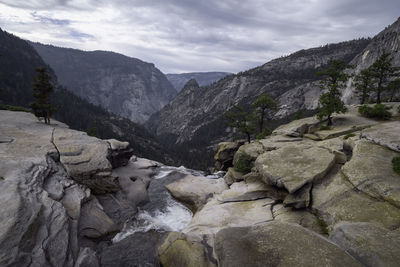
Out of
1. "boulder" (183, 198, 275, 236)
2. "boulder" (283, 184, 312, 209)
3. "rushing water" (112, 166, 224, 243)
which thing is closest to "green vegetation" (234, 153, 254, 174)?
"boulder" (183, 198, 275, 236)

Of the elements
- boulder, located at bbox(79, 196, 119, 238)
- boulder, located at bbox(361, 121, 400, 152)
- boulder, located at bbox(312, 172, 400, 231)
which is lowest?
boulder, located at bbox(79, 196, 119, 238)

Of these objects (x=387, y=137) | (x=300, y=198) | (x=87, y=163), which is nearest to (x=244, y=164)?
(x=300, y=198)

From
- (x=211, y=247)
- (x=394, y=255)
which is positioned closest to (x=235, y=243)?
(x=211, y=247)

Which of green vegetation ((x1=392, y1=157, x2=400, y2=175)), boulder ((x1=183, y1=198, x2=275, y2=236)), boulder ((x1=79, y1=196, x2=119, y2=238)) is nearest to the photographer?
green vegetation ((x1=392, y1=157, x2=400, y2=175))

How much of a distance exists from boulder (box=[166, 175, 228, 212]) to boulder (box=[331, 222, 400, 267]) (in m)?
21.4

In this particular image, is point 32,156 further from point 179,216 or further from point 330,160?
point 330,160

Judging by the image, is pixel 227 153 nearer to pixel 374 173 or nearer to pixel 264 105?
pixel 264 105

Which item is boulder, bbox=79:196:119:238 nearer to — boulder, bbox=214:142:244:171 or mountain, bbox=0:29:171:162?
boulder, bbox=214:142:244:171

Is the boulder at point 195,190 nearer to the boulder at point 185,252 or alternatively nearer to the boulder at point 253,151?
the boulder at point 253,151

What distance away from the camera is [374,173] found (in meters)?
19.0

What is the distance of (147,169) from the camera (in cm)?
4953

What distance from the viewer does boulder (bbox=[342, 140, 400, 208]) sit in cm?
1694

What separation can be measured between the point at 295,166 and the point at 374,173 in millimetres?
7690

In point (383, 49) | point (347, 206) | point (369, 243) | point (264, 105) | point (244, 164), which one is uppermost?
point (383, 49)
